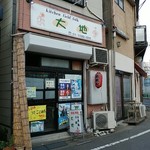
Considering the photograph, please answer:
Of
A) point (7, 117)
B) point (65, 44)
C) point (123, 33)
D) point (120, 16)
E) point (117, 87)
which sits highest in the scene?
point (120, 16)

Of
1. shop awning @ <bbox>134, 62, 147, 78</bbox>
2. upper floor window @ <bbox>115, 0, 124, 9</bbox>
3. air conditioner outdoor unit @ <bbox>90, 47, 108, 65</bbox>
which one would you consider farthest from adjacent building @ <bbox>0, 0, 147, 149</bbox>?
shop awning @ <bbox>134, 62, 147, 78</bbox>

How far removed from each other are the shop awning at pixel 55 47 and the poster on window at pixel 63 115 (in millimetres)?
2007

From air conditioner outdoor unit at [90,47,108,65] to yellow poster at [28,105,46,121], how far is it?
10.5ft

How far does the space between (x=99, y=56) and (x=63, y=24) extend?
240 cm

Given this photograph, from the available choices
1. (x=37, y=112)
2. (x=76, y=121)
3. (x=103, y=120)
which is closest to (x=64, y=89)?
(x=76, y=121)

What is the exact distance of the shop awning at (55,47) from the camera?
9.20m

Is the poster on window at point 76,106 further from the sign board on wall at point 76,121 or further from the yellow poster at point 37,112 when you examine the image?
the yellow poster at point 37,112

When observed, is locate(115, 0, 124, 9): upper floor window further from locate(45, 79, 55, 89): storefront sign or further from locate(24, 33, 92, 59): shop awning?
locate(45, 79, 55, 89): storefront sign

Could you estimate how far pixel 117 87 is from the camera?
49.6 ft

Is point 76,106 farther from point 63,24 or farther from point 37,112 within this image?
point 63,24

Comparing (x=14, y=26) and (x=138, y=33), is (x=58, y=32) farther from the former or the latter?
(x=138, y=33)

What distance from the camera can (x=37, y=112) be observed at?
9.98m

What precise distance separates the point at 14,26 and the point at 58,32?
184cm

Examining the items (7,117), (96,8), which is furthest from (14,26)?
(96,8)
